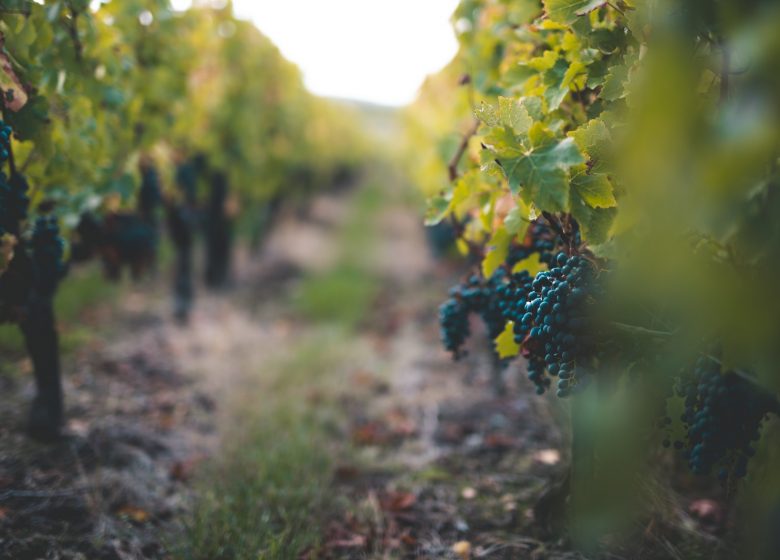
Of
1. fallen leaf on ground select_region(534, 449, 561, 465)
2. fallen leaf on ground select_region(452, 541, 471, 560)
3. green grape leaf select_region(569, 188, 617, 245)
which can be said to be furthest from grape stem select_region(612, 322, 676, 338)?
fallen leaf on ground select_region(534, 449, 561, 465)

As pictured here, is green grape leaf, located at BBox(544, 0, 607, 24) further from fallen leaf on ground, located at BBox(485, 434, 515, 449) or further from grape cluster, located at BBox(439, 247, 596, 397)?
fallen leaf on ground, located at BBox(485, 434, 515, 449)

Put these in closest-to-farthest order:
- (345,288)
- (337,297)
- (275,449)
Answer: (275,449), (337,297), (345,288)

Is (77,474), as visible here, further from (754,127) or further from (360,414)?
(754,127)

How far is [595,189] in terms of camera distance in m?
1.67

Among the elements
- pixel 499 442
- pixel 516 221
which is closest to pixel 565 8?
pixel 516 221

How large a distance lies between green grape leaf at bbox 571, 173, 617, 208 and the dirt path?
1629 millimetres

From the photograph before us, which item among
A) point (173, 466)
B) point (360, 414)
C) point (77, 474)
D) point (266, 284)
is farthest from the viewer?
point (266, 284)

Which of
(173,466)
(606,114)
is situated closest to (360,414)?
(173,466)

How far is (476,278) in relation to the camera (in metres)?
2.52

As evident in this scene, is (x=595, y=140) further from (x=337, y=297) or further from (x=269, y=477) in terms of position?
(x=337, y=297)

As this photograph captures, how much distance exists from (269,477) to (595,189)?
2.54m

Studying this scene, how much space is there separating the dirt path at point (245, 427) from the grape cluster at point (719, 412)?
101cm

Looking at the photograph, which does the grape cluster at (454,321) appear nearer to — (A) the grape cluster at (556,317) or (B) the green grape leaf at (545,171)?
(A) the grape cluster at (556,317)

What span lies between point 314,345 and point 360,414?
191cm
